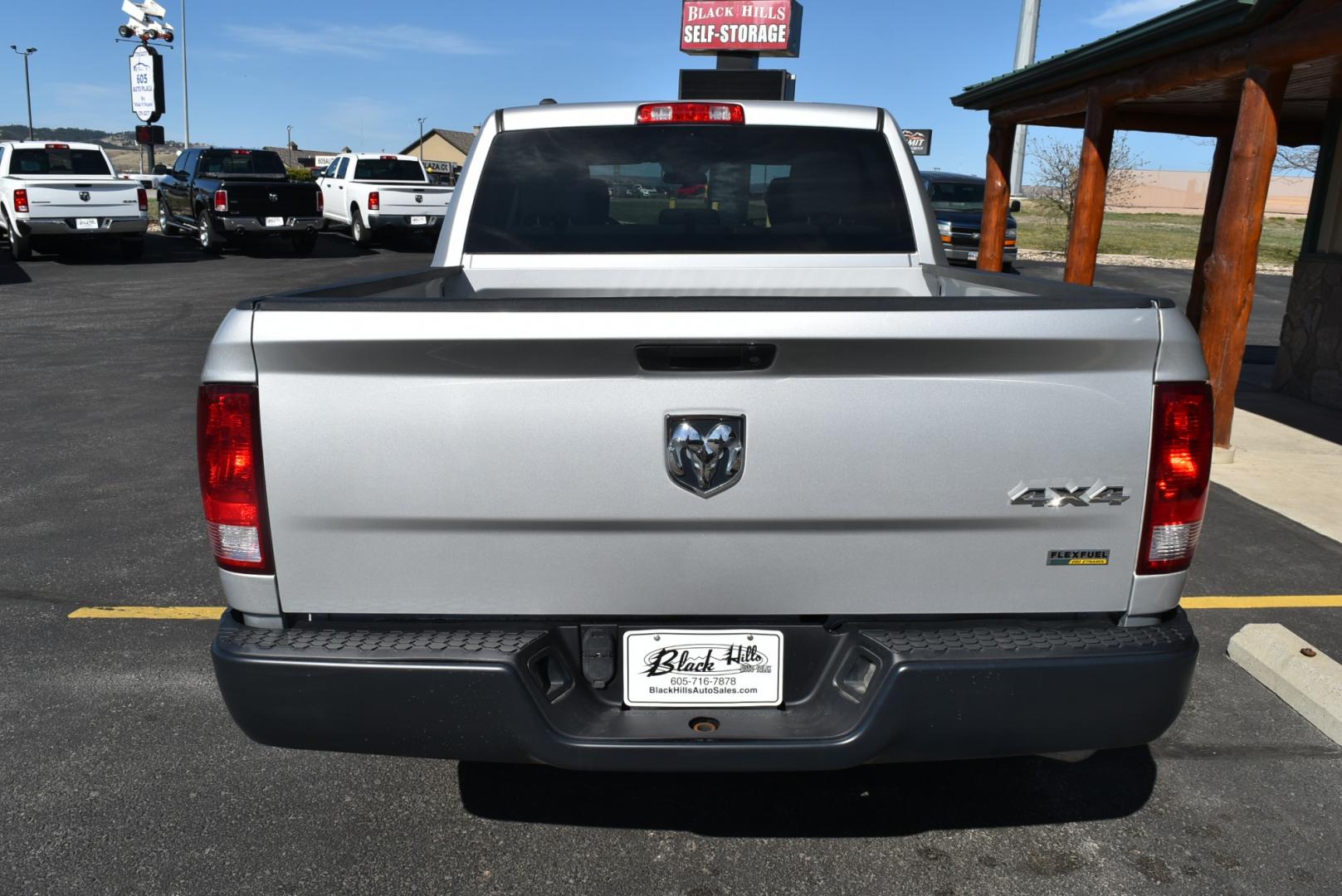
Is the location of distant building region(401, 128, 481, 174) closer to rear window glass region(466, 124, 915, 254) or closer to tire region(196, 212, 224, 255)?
tire region(196, 212, 224, 255)

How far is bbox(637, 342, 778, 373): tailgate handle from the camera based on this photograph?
2.28m

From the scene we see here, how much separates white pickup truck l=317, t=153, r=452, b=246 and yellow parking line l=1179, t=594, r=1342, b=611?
1958 centimetres

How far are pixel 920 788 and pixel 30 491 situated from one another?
5.47 metres

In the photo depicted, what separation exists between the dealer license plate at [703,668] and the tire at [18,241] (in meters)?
20.1

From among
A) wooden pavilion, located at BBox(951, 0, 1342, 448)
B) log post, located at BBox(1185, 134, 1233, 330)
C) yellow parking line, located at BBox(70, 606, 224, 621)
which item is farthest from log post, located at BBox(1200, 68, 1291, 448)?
yellow parking line, located at BBox(70, 606, 224, 621)

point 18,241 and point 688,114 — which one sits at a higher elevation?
point 688,114

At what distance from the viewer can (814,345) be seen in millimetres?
2248

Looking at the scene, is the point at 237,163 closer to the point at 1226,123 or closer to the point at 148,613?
the point at 1226,123

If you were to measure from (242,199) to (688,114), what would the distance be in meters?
19.1

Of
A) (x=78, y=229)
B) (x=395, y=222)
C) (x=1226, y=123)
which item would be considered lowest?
(x=78, y=229)

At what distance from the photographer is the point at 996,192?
13.5m

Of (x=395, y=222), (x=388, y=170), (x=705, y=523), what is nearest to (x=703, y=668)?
(x=705, y=523)

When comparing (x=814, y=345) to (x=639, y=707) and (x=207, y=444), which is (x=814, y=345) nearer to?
(x=639, y=707)

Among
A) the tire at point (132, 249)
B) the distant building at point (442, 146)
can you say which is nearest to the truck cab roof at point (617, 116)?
the tire at point (132, 249)
